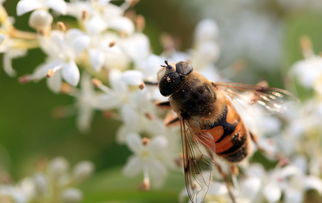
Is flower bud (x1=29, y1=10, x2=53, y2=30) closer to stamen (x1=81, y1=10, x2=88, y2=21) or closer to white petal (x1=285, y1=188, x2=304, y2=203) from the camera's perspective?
stamen (x1=81, y1=10, x2=88, y2=21)

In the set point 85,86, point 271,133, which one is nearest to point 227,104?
point 271,133

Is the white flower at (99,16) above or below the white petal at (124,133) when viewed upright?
above

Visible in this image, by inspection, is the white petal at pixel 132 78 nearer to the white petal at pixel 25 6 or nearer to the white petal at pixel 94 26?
the white petal at pixel 94 26

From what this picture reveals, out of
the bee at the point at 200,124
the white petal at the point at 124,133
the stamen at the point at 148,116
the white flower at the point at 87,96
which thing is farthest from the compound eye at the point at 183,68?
the white flower at the point at 87,96

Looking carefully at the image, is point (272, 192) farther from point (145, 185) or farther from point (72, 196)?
point (72, 196)

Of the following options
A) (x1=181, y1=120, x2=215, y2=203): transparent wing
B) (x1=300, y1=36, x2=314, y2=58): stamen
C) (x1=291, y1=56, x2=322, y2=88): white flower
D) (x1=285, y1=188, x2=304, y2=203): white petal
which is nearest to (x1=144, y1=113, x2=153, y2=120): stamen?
(x1=181, y1=120, x2=215, y2=203): transparent wing

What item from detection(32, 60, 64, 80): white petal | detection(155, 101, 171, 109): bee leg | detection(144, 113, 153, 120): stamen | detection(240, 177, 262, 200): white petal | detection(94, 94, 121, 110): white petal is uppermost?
detection(32, 60, 64, 80): white petal

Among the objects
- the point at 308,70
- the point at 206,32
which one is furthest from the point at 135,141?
the point at 308,70
